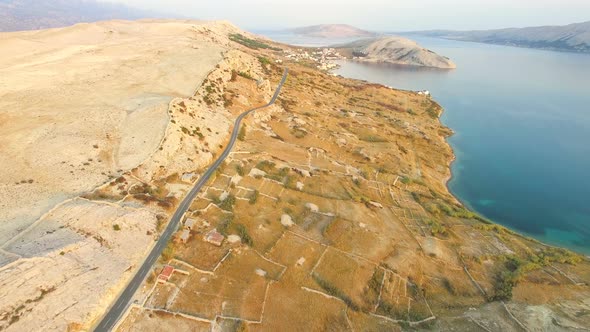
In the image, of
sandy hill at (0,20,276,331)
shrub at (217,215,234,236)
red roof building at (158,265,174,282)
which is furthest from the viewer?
shrub at (217,215,234,236)

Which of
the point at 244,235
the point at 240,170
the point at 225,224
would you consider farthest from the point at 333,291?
the point at 240,170

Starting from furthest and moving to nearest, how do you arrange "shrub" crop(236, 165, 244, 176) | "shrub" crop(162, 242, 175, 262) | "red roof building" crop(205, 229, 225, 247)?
A: 1. "shrub" crop(236, 165, 244, 176)
2. "red roof building" crop(205, 229, 225, 247)
3. "shrub" crop(162, 242, 175, 262)

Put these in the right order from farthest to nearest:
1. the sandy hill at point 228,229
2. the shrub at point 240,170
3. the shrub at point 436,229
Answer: the shrub at point 240,170
the shrub at point 436,229
the sandy hill at point 228,229

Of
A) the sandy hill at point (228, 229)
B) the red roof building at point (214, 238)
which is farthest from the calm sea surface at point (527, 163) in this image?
the red roof building at point (214, 238)

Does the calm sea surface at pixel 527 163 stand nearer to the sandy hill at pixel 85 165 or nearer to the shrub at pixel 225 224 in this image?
the shrub at pixel 225 224

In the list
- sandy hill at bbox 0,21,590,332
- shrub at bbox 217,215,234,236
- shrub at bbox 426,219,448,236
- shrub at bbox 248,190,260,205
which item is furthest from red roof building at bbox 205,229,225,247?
shrub at bbox 426,219,448,236

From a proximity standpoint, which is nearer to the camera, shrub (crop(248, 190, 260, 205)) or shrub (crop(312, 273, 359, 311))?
shrub (crop(312, 273, 359, 311))

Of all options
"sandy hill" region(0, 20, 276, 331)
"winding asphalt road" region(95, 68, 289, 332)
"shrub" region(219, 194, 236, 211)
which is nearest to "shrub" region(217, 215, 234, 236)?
"shrub" region(219, 194, 236, 211)

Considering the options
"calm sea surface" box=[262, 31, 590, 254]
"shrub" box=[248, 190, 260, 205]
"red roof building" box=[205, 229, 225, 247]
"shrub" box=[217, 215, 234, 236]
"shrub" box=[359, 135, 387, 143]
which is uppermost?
"shrub" box=[248, 190, 260, 205]

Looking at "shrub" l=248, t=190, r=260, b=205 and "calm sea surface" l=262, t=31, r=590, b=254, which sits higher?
"shrub" l=248, t=190, r=260, b=205

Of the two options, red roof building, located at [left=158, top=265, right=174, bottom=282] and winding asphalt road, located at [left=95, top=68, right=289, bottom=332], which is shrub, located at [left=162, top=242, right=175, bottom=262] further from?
red roof building, located at [left=158, top=265, right=174, bottom=282]

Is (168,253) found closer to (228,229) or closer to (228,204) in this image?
(228,229)

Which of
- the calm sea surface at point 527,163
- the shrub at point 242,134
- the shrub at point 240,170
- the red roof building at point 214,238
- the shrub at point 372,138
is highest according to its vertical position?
the shrub at point 242,134
